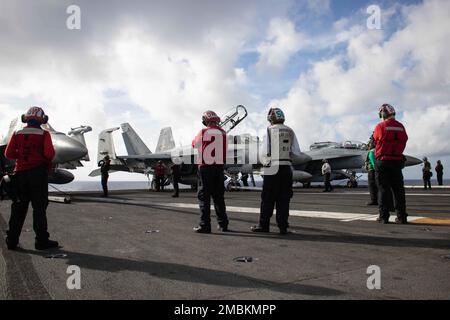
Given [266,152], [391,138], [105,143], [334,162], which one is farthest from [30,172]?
[105,143]

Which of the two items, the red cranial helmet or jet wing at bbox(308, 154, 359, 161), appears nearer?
the red cranial helmet

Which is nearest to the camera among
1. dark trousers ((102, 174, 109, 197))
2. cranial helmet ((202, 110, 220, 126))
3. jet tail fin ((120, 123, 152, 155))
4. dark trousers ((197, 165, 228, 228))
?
dark trousers ((197, 165, 228, 228))

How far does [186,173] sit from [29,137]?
18.1m

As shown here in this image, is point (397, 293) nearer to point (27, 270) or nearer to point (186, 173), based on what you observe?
point (27, 270)

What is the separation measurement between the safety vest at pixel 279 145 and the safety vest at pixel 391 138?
1.81 m

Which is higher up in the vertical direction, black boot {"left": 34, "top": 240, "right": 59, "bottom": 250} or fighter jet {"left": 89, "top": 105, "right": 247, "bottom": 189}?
fighter jet {"left": 89, "top": 105, "right": 247, "bottom": 189}

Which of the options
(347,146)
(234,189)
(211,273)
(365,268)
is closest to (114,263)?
(211,273)

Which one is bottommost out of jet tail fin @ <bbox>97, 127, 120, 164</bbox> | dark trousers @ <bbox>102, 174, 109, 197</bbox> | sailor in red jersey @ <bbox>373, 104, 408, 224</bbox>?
dark trousers @ <bbox>102, 174, 109, 197</bbox>

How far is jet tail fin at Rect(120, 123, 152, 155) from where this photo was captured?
1303 inches

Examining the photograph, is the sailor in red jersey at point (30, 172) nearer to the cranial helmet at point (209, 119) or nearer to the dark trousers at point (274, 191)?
the cranial helmet at point (209, 119)

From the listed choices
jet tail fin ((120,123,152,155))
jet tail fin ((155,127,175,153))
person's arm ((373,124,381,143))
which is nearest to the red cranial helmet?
person's arm ((373,124,381,143))

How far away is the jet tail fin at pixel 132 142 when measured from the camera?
109 ft

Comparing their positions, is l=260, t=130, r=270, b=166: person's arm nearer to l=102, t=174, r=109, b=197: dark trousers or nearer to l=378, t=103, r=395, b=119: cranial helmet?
l=378, t=103, r=395, b=119: cranial helmet
